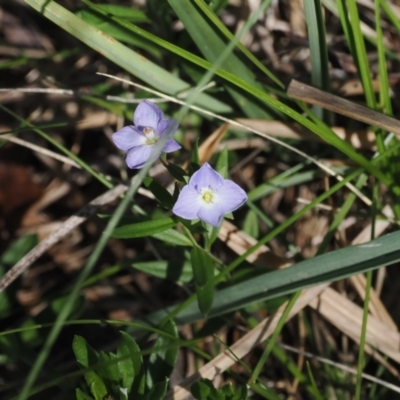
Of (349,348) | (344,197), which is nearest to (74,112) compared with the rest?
(344,197)

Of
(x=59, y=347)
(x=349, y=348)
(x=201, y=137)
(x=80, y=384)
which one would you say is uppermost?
(x=201, y=137)

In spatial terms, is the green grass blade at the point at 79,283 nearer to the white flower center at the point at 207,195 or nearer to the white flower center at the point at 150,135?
the white flower center at the point at 207,195

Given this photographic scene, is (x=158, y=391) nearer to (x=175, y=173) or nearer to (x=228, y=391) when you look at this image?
(x=228, y=391)

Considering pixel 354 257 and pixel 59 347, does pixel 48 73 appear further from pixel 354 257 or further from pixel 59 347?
pixel 354 257

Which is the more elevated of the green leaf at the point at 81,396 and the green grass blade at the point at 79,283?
the green grass blade at the point at 79,283

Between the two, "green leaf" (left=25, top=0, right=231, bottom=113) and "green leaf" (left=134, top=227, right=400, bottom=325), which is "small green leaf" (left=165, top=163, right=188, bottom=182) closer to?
"green leaf" (left=134, top=227, right=400, bottom=325)

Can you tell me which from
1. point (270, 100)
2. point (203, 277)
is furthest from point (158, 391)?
point (270, 100)

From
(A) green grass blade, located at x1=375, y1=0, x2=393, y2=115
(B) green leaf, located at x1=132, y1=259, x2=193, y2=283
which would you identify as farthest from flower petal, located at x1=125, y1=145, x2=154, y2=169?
(A) green grass blade, located at x1=375, y1=0, x2=393, y2=115

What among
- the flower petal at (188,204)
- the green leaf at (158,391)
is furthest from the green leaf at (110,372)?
the flower petal at (188,204)
